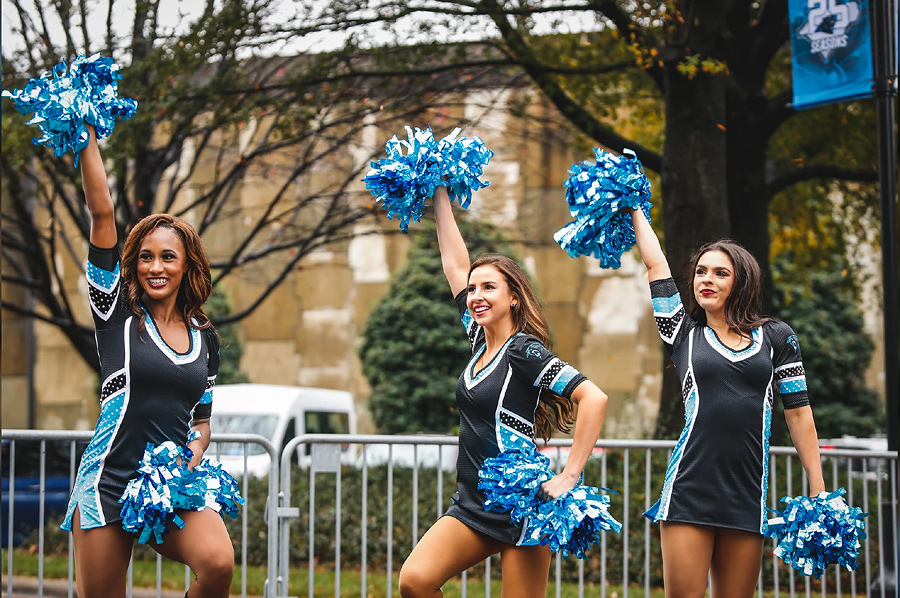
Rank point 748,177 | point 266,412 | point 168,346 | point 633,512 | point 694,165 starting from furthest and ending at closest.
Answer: point 266,412 < point 748,177 < point 694,165 < point 633,512 < point 168,346

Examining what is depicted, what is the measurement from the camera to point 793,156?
37.6 ft

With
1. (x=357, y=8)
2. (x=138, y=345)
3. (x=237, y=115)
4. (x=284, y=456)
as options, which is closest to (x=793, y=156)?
(x=357, y=8)

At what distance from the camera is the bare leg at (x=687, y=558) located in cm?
370

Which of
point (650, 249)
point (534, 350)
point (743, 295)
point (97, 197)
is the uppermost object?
point (97, 197)

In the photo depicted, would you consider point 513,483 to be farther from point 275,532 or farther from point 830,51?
point 830,51

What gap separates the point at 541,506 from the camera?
351 cm

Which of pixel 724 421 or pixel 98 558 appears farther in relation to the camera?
pixel 724 421

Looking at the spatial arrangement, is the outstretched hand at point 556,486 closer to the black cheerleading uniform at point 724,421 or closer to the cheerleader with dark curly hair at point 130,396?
the black cheerleading uniform at point 724,421

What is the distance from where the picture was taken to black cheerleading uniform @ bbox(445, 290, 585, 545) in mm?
3652

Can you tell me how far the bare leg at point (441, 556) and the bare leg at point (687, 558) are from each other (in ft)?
2.13

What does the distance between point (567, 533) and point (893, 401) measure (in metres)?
3.21

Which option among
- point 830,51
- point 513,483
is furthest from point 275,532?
point 830,51

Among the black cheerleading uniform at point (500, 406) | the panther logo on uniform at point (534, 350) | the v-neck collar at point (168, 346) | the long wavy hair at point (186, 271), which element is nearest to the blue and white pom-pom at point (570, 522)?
the black cheerleading uniform at point (500, 406)

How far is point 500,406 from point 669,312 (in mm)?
802
